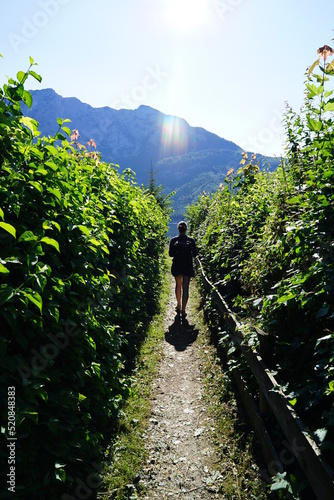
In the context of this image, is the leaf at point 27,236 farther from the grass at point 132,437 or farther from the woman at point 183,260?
the woman at point 183,260

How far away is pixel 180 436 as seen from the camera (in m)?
4.57

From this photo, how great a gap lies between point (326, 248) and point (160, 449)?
11.2ft

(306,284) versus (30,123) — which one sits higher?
(30,123)

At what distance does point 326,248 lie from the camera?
285 cm

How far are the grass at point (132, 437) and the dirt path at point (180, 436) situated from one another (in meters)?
0.14

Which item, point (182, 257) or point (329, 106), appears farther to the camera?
point (182, 257)

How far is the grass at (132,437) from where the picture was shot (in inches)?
137

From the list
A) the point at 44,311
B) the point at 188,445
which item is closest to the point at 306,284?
the point at 44,311

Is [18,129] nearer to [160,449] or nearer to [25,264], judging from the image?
[25,264]

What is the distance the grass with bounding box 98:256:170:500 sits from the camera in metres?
3.49

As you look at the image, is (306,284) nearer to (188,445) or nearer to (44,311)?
(44,311)

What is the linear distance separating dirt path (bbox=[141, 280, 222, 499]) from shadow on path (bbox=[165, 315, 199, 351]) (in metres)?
0.47

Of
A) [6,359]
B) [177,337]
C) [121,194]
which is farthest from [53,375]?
[177,337]

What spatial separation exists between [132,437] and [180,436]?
73 centimetres
